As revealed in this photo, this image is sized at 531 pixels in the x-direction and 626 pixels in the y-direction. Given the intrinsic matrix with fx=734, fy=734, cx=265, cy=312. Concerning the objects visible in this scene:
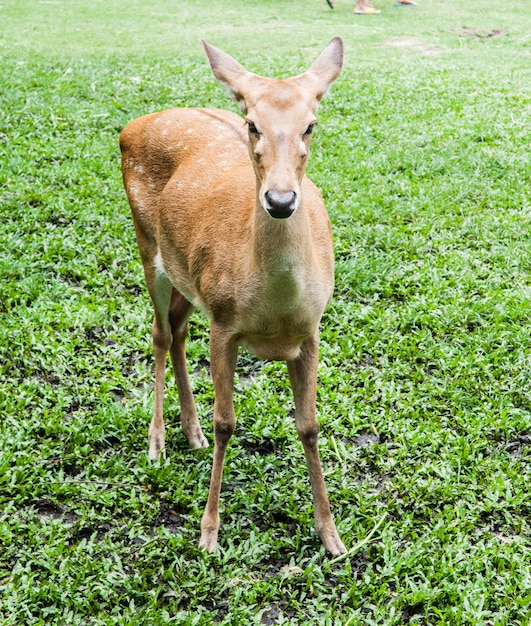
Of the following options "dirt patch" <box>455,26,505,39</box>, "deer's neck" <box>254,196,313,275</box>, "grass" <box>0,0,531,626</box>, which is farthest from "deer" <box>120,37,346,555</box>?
"dirt patch" <box>455,26,505,39</box>

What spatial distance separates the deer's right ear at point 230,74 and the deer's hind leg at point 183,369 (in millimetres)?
1316

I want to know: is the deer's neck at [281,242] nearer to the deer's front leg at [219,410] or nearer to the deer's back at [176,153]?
the deer's front leg at [219,410]

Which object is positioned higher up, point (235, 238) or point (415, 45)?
point (235, 238)

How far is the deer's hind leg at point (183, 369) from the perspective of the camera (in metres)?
3.90

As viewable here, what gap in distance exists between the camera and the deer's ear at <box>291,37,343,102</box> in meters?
2.90

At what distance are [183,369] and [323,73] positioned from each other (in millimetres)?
1708

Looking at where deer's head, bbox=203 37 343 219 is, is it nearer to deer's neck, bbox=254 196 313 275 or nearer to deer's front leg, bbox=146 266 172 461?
deer's neck, bbox=254 196 313 275

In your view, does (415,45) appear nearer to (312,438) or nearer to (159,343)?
(159,343)

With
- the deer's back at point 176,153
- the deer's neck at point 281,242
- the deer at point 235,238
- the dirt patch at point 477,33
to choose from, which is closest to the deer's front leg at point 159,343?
the deer at point 235,238

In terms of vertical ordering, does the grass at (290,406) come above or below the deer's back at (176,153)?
below

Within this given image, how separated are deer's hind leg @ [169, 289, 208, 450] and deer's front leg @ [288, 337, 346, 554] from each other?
2.56ft

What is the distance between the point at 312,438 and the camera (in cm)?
332

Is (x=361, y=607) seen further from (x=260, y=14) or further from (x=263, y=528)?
(x=260, y=14)

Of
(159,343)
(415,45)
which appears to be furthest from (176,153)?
(415,45)
